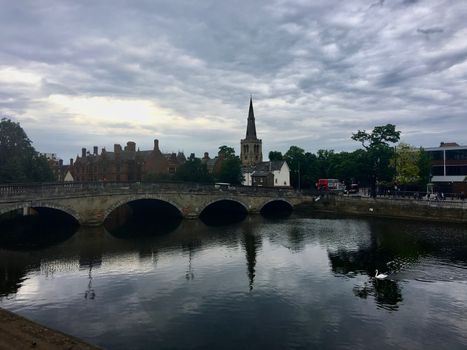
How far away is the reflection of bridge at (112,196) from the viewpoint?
1842 inches

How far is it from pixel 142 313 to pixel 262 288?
10100 mm

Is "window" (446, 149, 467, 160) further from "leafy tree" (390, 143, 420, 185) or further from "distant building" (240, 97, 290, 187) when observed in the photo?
"distant building" (240, 97, 290, 187)

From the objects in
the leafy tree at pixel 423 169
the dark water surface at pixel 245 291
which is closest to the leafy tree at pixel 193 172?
the dark water surface at pixel 245 291

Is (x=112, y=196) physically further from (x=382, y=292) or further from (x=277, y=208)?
(x=277, y=208)

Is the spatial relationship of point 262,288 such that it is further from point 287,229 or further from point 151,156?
point 151,156

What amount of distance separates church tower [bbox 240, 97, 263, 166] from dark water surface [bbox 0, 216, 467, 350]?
9229 cm

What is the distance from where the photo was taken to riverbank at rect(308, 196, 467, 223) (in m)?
62.7

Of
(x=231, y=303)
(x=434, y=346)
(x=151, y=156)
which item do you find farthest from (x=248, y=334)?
(x=151, y=156)

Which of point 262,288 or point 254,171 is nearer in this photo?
point 262,288

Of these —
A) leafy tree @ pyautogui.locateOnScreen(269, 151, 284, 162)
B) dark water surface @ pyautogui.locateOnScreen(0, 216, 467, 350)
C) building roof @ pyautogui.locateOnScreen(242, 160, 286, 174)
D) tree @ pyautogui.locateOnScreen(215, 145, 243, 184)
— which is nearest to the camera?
dark water surface @ pyautogui.locateOnScreen(0, 216, 467, 350)

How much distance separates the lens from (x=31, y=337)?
19.0 metres

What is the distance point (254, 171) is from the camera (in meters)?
123

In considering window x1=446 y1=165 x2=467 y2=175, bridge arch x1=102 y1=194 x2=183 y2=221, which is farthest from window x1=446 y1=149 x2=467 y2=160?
bridge arch x1=102 y1=194 x2=183 y2=221

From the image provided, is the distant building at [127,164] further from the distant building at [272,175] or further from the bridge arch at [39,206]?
the bridge arch at [39,206]
